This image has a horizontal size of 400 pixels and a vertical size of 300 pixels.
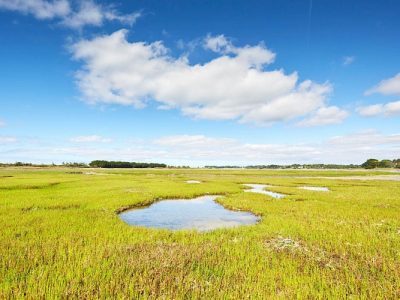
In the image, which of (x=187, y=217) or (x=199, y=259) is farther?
(x=187, y=217)

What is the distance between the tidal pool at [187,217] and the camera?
17.0 metres

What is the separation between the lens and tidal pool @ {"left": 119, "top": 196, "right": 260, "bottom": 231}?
17016 mm

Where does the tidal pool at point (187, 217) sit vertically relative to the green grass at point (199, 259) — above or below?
below

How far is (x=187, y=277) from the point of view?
311 inches

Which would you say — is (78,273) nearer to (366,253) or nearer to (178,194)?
(366,253)

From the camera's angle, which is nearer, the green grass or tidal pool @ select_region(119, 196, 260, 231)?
the green grass

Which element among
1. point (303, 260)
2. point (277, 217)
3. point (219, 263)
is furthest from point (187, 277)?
point (277, 217)

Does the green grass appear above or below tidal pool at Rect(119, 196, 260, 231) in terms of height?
above

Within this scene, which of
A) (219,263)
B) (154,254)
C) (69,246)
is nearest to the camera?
(219,263)

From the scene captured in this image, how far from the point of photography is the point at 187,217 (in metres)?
19.6

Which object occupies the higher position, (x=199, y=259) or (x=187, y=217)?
(x=199, y=259)

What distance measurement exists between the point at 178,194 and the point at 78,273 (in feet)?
74.7

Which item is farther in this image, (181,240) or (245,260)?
(181,240)

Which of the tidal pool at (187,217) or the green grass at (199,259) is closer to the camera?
the green grass at (199,259)
